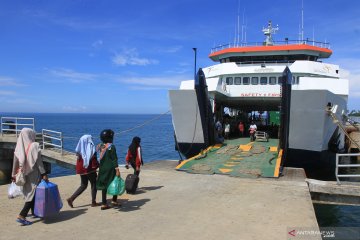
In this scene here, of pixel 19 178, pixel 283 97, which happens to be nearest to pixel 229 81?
pixel 283 97

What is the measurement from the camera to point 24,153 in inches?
206

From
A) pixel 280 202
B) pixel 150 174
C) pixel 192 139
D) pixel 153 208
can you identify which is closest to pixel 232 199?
pixel 280 202

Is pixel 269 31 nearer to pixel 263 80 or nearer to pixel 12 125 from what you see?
pixel 263 80

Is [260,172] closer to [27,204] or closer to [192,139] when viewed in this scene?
[192,139]

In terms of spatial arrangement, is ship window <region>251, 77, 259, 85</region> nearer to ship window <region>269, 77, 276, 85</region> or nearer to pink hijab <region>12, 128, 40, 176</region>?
ship window <region>269, 77, 276, 85</region>

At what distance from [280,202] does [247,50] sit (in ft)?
40.1

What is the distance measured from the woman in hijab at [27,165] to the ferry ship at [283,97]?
8.01 metres

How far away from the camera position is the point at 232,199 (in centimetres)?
689

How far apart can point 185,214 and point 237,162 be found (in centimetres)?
540

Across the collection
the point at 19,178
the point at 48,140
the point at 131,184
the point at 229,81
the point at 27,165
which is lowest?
the point at 131,184

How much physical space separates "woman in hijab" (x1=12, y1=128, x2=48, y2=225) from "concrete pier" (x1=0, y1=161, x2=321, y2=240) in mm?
366

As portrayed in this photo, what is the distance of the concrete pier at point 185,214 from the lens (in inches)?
195

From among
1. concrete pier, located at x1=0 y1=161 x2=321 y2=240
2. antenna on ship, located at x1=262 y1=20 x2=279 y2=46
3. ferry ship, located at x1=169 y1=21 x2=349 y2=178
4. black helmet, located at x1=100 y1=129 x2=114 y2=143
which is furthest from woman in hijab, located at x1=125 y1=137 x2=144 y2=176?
antenna on ship, located at x1=262 y1=20 x2=279 y2=46

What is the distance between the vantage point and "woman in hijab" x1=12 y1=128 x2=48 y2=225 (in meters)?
5.22
